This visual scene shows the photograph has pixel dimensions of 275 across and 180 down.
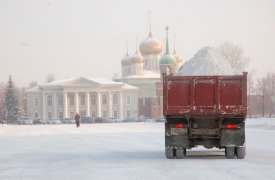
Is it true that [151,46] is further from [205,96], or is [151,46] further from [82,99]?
[205,96]

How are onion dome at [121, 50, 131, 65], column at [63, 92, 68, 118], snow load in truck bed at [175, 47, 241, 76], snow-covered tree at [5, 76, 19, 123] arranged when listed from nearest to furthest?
snow load in truck bed at [175, 47, 241, 76], snow-covered tree at [5, 76, 19, 123], column at [63, 92, 68, 118], onion dome at [121, 50, 131, 65]

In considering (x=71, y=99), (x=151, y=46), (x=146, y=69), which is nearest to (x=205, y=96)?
(x=71, y=99)

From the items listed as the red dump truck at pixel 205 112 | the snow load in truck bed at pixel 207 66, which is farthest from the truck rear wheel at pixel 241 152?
the snow load in truck bed at pixel 207 66

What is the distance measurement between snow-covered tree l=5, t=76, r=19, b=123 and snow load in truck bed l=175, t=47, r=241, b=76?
103 meters

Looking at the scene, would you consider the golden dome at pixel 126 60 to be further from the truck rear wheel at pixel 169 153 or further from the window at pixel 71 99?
the truck rear wheel at pixel 169 153

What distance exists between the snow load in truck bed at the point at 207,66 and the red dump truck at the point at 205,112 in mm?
4710

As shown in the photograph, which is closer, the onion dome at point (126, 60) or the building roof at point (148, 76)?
the building roof at point (148, 76)

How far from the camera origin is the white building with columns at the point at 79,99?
14112 centimetres

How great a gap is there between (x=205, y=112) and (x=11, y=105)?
359 ft

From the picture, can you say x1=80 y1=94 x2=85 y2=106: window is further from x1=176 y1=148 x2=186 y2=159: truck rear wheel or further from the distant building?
x1=176 y1=148 x2=186 y2=159: truck rear wheel

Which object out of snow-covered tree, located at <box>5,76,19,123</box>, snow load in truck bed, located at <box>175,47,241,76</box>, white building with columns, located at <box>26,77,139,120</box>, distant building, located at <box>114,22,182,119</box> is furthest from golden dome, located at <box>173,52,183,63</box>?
snow load in truck bed, located at <box>175,47,241,76</box>

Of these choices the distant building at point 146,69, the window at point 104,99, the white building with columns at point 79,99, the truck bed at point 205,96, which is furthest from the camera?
the distant building at point 146,69

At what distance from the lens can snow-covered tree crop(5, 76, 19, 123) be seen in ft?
412

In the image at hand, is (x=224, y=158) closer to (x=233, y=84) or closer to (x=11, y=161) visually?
(x=233, y=84)
